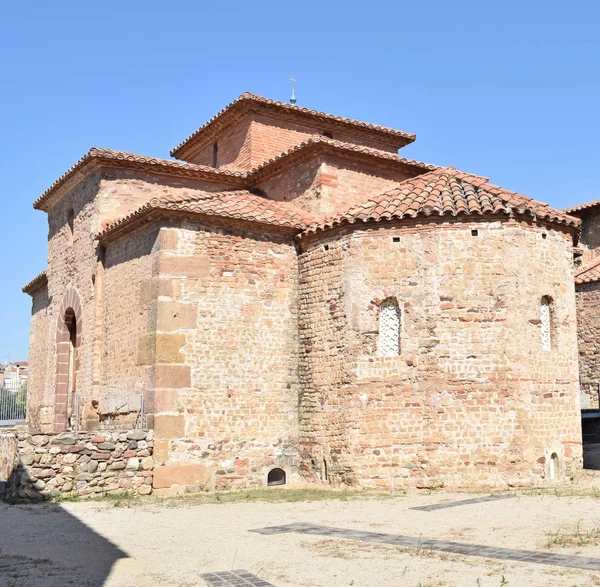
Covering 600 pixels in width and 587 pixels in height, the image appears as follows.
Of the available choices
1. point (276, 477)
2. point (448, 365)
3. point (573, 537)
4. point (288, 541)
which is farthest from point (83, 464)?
point (573, 537)

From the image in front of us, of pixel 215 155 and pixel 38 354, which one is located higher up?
pixel 215 155

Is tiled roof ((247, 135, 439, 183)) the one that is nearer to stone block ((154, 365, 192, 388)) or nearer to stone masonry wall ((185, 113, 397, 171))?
stone masonry wall ((185, 113, 397, 171))

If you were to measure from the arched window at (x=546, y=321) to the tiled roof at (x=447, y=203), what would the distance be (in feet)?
4.85

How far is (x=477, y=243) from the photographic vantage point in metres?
11.8

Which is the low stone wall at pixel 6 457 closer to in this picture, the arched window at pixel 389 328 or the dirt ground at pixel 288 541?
the dirt ground at pixel 288 541

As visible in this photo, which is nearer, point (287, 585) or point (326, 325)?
point (287, 585)

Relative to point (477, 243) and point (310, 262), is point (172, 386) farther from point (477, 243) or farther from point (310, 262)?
point (477, 243)

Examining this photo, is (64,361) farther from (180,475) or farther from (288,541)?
(288,541)

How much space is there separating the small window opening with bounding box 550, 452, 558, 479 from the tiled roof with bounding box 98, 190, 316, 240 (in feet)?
20.1

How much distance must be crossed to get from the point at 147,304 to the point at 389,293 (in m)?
4.30

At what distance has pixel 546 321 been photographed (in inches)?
485

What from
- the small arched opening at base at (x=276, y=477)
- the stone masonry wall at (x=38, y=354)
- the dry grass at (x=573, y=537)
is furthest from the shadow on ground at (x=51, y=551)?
the stone masonry wall at (x=38, y=354)

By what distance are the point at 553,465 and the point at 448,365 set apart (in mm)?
2546

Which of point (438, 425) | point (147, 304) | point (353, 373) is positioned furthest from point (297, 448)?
point (147, 304)
